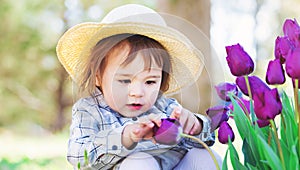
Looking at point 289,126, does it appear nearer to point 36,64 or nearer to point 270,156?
point 270,156

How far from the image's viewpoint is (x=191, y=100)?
1.04 meters

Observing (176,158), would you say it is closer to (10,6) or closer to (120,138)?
(120,138)

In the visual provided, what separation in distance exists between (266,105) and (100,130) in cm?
40

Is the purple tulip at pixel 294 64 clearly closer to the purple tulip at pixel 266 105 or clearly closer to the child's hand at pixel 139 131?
the purple tulip at pixel 266 105

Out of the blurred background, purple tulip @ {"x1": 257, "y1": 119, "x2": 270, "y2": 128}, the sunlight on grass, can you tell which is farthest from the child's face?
the blurred background

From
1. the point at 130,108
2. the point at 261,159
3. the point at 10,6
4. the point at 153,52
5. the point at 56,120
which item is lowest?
the point at 261,159

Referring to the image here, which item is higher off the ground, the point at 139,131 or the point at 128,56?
the point at 128,56

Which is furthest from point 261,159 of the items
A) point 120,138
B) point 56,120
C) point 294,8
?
point 294,8

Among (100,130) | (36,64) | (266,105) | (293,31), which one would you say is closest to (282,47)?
(293,31)

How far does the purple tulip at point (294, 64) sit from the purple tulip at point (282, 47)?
0.26 ft

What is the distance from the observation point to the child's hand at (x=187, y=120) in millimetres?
926

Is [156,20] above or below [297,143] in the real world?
above

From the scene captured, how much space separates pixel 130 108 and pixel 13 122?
6655mm

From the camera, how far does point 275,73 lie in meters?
0.75
